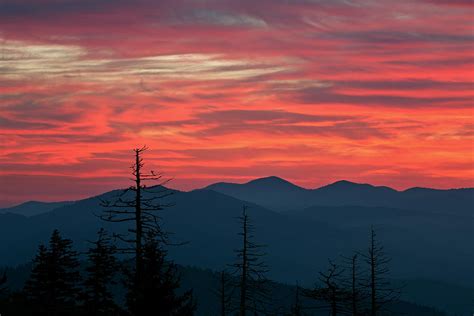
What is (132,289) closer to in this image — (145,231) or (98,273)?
(145,231)

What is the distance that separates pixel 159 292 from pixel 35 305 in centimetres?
2415

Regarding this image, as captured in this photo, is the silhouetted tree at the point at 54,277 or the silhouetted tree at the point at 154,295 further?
the silhouetted tree at the point at 54,277

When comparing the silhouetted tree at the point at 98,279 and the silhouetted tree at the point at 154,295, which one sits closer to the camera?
the silhouetted tree at the point at 154,295

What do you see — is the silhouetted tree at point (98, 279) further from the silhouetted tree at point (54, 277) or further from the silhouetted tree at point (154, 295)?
the silhouetted tree at point (154, 295)

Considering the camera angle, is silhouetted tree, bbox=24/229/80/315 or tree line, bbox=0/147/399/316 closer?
tree line, bbox=0/147/399/316

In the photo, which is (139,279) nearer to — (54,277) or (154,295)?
(154,295)

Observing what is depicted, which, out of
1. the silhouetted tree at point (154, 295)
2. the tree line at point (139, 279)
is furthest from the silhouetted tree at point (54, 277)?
the silhouetted tree at point (154, 295)

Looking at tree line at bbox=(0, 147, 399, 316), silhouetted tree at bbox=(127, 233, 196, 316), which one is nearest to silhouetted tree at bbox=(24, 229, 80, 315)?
tree line at bbox=(0, 147, 399, 316)

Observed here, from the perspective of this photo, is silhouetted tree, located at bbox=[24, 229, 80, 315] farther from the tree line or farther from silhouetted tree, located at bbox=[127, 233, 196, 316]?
silhouetted tree, located at bbox=[127, 233, 196, 316]

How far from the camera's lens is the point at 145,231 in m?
36.9

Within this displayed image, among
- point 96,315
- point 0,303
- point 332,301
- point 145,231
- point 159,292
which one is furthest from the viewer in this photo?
point 0,303

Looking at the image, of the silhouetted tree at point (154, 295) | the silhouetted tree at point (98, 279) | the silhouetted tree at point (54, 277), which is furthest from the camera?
the silhouetted tree at point (98, 279)

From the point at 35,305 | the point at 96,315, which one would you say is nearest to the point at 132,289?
the point at 96,315

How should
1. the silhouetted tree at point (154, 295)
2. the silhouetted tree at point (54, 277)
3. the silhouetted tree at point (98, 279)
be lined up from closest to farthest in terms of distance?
1. the silhouetted tree at point (154, 295)
2. the silhouetted tree at point (54, 277)
3. the silhouetted tree at point (98, 279)
